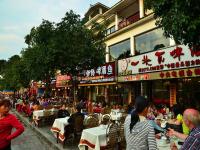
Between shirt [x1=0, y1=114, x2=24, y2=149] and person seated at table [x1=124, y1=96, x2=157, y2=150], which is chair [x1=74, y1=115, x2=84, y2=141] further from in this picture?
person seated at table [x1=124, y1=96, x2=157, y2=150]

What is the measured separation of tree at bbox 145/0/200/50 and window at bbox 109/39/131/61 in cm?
1426

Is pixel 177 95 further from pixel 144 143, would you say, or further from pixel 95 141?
pixel 144 143

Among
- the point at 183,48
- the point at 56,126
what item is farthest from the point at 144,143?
the point at 183,48

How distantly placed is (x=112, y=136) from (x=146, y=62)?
33.2 ft

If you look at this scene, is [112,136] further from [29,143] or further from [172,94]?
[172,94]

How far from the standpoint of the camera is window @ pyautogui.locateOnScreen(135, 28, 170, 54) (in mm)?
17375

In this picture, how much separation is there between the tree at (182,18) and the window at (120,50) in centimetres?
1426

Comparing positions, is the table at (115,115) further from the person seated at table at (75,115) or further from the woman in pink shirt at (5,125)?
the woman in pink shirt at (5,125)

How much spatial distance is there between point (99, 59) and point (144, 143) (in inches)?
500

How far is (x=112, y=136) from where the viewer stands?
23.5 ft

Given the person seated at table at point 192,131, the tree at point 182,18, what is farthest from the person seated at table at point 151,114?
the person seated at table at point 192,131

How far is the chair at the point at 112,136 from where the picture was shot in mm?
7092

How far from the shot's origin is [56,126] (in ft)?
34.8

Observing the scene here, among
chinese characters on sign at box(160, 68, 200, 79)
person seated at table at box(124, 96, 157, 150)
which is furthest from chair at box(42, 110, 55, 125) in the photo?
person seated at table at box(124, 96, 157, 150)
